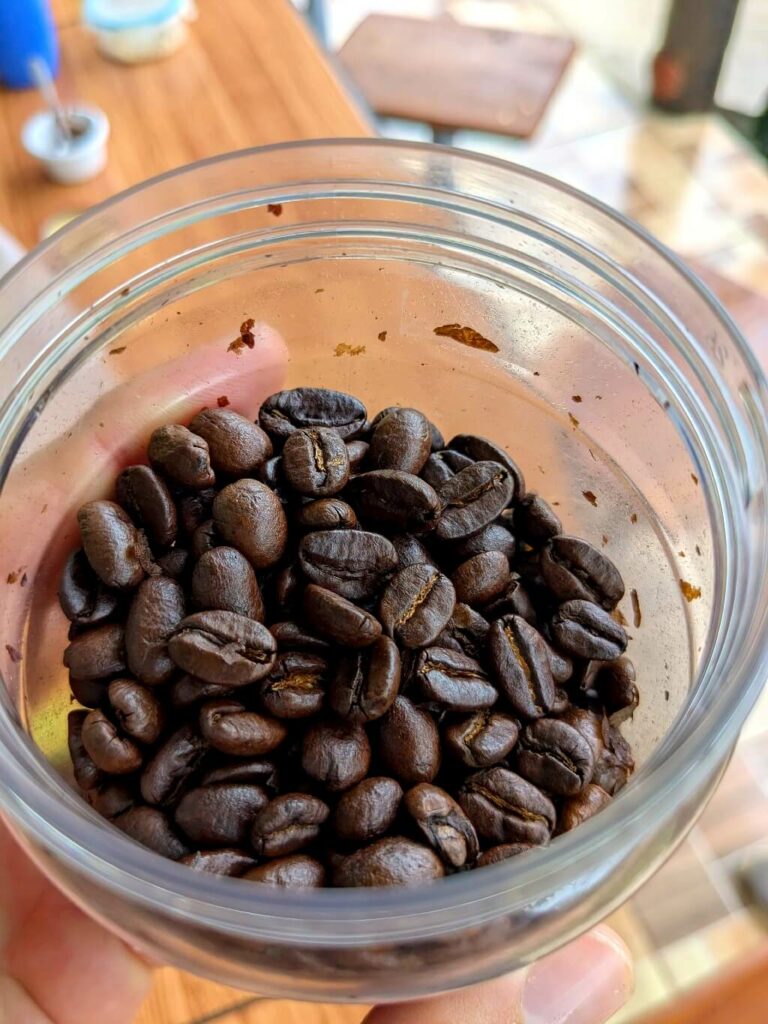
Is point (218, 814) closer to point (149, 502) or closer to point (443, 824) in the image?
point (443, 824)

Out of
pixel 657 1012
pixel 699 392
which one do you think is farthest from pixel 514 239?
pixel 657 1012

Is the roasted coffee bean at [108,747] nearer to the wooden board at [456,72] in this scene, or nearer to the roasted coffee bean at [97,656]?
the roasted coffee bean at [97,656]

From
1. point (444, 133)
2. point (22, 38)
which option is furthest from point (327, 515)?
point (444, 133)

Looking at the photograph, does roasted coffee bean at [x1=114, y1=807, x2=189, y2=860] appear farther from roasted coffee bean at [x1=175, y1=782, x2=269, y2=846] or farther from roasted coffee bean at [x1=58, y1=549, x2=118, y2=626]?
roasted coffee bean at [x1=58, y1=549, x2=118, y2=626]

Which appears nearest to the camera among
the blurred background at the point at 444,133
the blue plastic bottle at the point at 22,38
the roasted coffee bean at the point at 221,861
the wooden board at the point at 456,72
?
the roasted coffee bean at the point at 221,861

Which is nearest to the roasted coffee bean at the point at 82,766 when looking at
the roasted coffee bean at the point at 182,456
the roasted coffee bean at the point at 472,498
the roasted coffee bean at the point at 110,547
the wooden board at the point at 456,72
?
the roasted coffee bean at the point at 110,547

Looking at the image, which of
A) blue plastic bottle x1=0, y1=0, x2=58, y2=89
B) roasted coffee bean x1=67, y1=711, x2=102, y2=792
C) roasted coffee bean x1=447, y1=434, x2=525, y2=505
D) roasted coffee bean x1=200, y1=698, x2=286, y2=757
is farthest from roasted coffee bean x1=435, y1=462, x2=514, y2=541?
blue plastic bottle x1=0, y1=0, x2=58, y2=89

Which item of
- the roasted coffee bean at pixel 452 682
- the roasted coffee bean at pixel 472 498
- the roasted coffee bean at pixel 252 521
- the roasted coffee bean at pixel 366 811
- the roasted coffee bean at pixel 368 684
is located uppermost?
the roasted coffee bean at pixel 252 521
